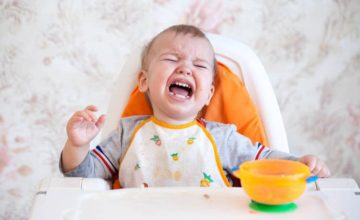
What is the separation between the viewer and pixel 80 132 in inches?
35.6

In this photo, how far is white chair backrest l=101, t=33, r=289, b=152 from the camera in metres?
1.13

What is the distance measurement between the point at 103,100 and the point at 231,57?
0.61m

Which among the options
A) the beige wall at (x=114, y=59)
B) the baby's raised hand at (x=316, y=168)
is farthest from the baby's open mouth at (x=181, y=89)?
the beige wall at (x=114, y=59)

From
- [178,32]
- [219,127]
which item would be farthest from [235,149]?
[178,32]

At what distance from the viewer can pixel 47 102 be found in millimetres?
1641

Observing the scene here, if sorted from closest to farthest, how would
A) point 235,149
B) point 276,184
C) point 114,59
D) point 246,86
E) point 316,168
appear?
point 276,184 → point 316,168 → point 235,149 → point 246,86 → point 114,59

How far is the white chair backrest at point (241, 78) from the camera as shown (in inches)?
44.4

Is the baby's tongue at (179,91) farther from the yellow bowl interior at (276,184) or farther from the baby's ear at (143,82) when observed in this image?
the yellow bowl interior at (276,184)


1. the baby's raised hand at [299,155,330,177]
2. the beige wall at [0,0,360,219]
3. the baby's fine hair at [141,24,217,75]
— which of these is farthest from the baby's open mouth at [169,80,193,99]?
the beige wall at [0,0,360,219]

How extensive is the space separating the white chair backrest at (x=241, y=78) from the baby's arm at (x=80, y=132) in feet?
0.63

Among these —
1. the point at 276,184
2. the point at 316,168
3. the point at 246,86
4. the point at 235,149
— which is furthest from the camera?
the point at 246,86

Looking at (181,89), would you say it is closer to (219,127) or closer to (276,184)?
(219,127)

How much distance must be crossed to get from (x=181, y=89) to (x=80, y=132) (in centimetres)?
25

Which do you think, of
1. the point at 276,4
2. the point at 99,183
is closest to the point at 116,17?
the point at 276,4
